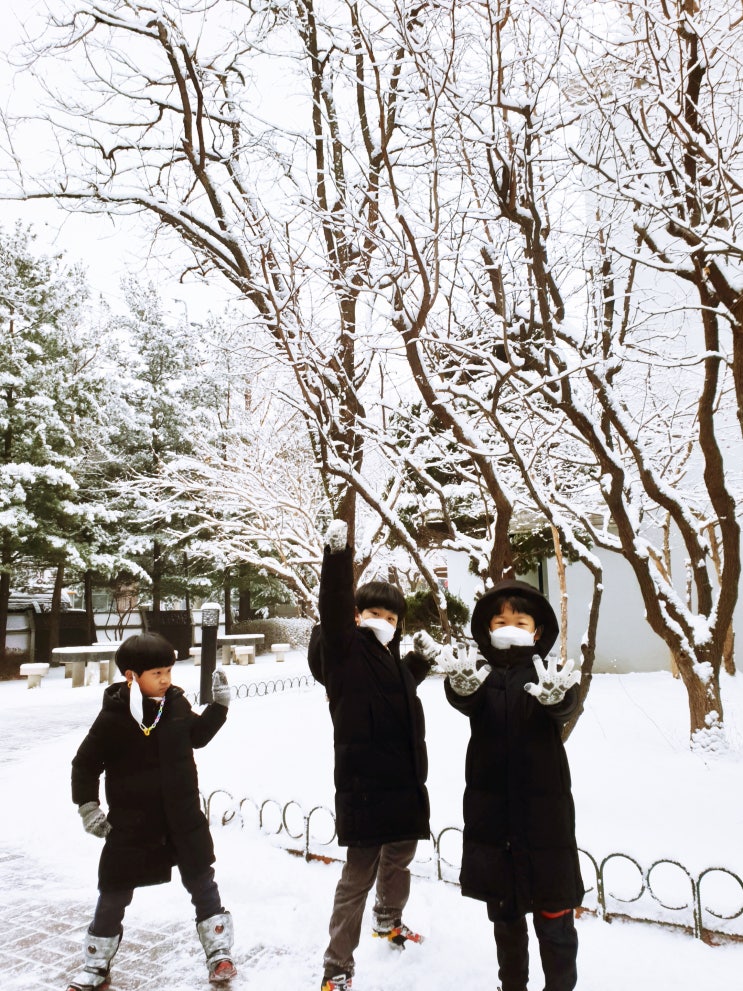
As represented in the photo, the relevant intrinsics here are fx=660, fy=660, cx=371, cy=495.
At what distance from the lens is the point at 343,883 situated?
2729 millimetres

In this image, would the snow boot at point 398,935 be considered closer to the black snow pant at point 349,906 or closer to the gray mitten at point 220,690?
the black snow pant at point 349,906

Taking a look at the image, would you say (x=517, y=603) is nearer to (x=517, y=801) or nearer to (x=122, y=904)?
(x=517, y=801)

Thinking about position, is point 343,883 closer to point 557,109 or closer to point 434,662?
point 434,662

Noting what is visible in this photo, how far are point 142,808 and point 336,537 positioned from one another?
56.9 inches

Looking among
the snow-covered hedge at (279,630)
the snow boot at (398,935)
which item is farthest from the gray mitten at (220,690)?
the snow-covered hedge at (279,630)

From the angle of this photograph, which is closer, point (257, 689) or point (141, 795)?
point (141, 795)

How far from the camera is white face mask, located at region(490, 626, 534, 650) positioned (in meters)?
2.63

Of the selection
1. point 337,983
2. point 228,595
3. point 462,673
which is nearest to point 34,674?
point 228,595

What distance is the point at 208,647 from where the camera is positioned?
1070 centimetres

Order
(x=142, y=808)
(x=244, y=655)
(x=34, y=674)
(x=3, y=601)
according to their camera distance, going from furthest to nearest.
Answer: (x=244, y=655)
(x=3, y=601)
(x=34, y=674)
(x=142, y=808)

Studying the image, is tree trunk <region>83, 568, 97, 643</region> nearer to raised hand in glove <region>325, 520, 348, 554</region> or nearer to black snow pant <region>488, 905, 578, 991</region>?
raised hand in glove <region>325, 520, 348, 554</region>

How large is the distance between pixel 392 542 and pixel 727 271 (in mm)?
9463

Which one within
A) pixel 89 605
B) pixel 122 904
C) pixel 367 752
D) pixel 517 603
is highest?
pixel 517 603

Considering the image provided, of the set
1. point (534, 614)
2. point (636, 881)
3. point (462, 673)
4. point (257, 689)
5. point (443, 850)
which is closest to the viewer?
point (462, 673)
